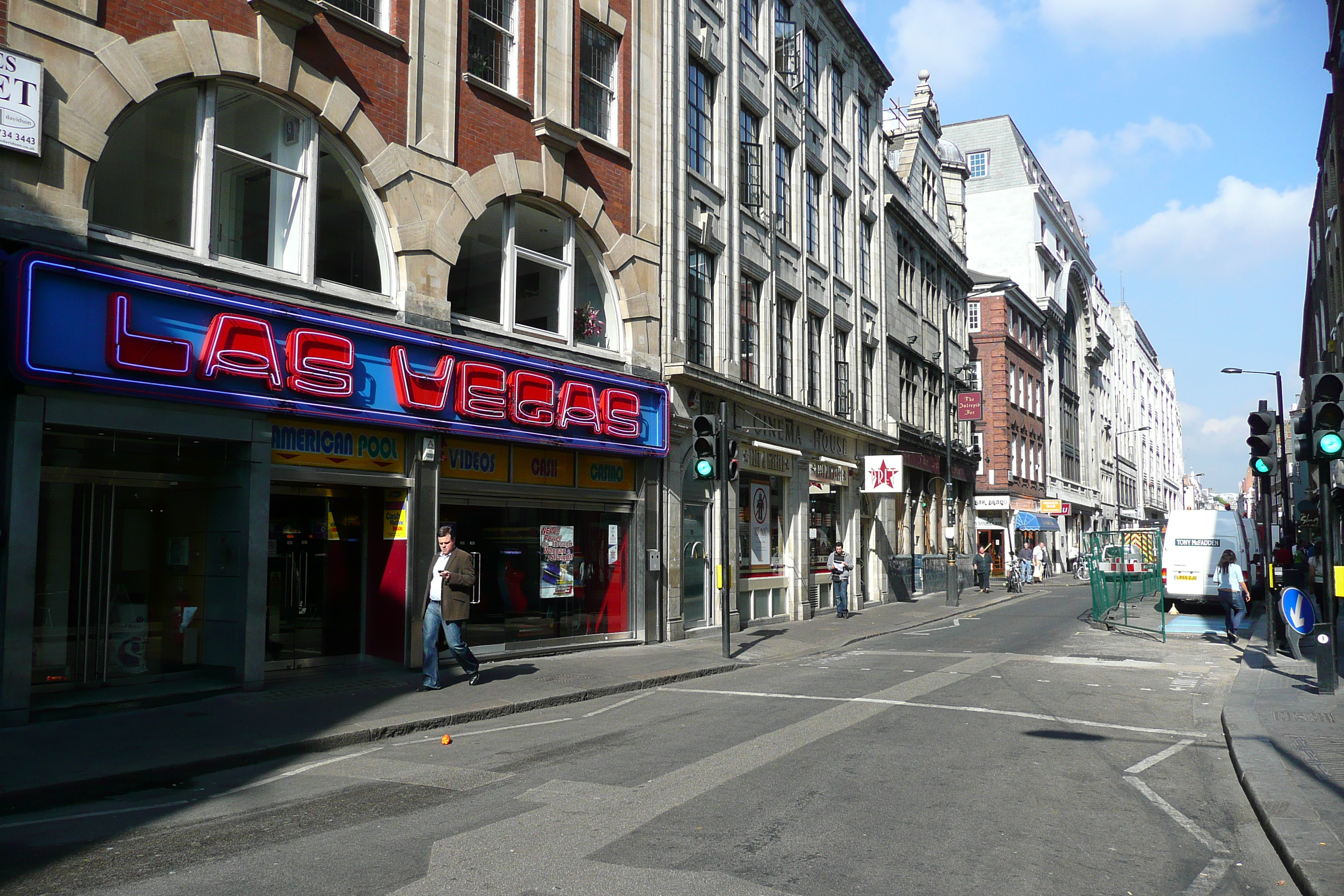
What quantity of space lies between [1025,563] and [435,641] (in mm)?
33058

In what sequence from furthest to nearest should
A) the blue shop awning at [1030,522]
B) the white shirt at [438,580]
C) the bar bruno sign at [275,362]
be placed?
the blue shop awning at [1030,522], the white shirt at [438,580], the bar bruno sign at [275,362]

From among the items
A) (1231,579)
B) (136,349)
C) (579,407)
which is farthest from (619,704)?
(1231,579)

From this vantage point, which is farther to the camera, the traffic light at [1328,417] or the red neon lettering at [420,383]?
the red neon lettering at [420,383]

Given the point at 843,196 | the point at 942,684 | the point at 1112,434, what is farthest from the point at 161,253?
the point at 1112,434

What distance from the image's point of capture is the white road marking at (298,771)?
24.6ft

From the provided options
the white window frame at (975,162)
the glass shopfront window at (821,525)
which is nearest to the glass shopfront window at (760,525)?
the glass shopfront window at (821,525)

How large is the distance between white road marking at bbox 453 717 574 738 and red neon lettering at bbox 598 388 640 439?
6.85 metres

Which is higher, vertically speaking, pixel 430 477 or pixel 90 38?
pixel 90 38

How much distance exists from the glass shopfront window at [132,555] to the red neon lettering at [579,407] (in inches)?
208

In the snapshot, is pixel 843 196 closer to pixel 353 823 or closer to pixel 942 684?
pixel 942 684

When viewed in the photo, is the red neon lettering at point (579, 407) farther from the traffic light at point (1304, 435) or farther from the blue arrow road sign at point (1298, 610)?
the blue arrow road sign at point (1298, 610)

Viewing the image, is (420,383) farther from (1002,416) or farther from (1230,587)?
(1002,416)

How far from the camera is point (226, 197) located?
12055mm

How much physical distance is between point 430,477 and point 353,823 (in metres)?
7.87
